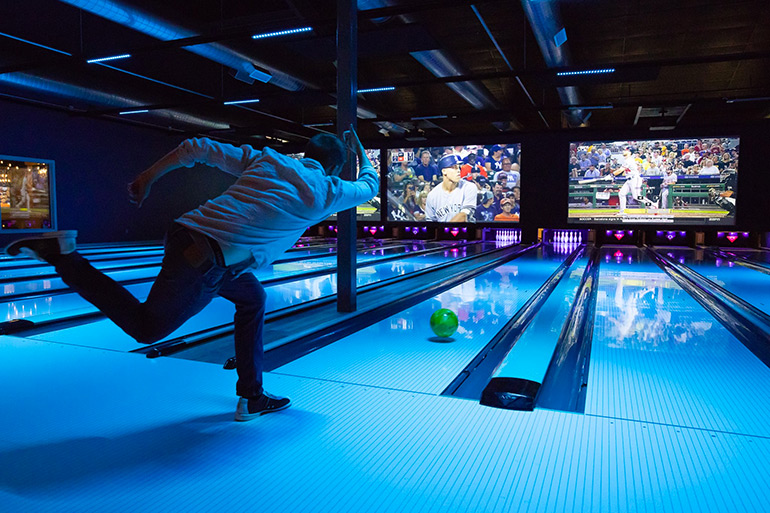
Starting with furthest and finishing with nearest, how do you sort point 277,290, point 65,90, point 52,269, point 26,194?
point 26,194
point 65,90
point 52,269
point 277,290

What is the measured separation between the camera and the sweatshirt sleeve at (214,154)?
1570 millimetres

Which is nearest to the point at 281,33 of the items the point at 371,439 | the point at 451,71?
the point at 451,71

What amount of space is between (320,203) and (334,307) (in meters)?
2.56

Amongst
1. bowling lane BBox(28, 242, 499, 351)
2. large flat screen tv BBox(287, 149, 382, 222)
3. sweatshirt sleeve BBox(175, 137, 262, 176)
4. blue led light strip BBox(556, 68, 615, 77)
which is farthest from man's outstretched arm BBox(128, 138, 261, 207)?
large flat screen tv BBox(287, 149, 382, 222)

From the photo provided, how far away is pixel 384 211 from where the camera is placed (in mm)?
14617

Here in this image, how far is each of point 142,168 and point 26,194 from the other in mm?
2646

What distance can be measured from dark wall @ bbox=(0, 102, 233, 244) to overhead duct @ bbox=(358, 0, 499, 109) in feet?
23.7

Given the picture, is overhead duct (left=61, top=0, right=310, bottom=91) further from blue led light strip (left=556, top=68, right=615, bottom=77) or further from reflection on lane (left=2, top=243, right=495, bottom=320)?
blue led light strip (left=556, top=68, right=615, bottom=77)

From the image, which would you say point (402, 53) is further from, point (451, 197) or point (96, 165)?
point (96, 165)

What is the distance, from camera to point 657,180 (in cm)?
1163

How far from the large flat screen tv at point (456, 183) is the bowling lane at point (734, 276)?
4.45m

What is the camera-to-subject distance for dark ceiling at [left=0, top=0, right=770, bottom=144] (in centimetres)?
608

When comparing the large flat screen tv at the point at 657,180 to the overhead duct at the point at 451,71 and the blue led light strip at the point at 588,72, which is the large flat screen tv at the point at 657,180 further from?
the blue led light strip at the point at 588,72

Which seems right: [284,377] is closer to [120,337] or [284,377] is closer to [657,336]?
[120,337]
